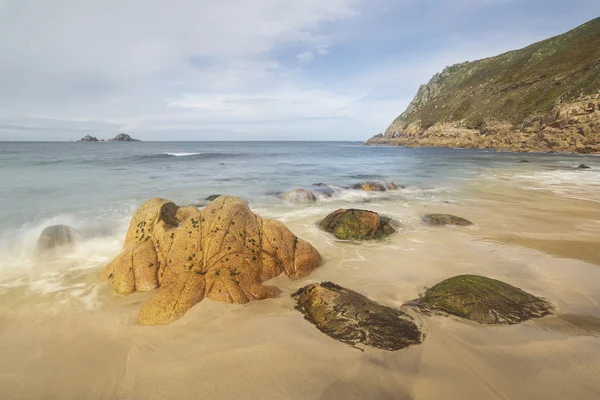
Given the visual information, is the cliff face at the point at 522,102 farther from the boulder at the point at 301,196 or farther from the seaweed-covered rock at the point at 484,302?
the seaweed-covered rock at the point at 484,302

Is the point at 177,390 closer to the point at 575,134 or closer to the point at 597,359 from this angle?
the point at 597,359

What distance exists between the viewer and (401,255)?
8.40m

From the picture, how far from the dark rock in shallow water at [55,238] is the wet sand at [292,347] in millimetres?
1468

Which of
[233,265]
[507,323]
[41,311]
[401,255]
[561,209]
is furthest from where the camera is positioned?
[561,209]

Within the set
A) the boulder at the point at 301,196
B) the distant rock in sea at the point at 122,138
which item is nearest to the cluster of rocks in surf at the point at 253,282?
the boulder at the point at 301,196

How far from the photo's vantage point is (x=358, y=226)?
989cm

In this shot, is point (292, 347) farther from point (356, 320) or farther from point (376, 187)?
point (376, 187)

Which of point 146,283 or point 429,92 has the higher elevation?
point 429,92

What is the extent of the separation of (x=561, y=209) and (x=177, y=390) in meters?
17.2

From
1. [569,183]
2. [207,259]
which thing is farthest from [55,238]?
[569,183]

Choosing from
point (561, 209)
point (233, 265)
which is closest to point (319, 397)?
point (233, 265)

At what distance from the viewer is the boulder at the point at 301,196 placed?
55.5 feet

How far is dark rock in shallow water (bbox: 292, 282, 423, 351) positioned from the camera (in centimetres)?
461

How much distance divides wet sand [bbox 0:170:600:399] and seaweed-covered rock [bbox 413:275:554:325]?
0.20m
